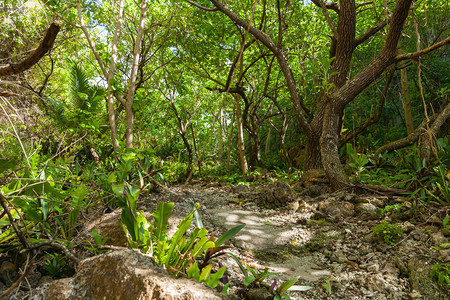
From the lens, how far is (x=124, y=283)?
1138 mm

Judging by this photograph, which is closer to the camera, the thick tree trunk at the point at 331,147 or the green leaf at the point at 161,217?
the green leaf at the point at 161,217

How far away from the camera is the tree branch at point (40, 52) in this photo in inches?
40.0

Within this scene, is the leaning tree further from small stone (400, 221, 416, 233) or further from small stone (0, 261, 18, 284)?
small stone (0, 261, 18, 284)

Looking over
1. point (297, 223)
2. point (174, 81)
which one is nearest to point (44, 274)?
point (297, 223)

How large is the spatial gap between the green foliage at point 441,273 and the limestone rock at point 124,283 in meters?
1.48

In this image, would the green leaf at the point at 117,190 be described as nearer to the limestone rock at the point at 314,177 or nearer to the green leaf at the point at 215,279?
the green leaf at the point at 215,279

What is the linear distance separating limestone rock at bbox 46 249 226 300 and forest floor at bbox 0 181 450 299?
0.39 meters

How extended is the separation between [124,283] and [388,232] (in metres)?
2.18

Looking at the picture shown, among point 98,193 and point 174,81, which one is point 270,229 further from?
point 174,81

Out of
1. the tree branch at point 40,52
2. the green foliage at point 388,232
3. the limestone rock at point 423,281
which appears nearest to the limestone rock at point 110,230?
the tree branch at point 40,52

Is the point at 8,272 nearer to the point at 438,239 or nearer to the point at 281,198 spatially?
the point at 281,198

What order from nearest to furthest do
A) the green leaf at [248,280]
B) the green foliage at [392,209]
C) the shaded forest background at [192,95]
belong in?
the green leaf at [248,280]
the shaded forest background at [192,95]
the green foliage at [392,209]

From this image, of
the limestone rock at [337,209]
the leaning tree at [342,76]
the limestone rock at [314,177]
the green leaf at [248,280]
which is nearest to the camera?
the green leaf at [248,280]

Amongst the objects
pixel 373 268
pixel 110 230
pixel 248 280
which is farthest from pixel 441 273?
pixel 110 230
